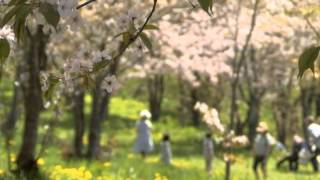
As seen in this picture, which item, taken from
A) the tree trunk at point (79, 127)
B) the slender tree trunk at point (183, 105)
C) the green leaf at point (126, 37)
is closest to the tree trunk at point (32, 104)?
the green leaf at point (126, 37)

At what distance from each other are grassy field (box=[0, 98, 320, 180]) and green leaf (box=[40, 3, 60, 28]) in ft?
13.5

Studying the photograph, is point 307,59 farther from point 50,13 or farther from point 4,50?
point 4,50

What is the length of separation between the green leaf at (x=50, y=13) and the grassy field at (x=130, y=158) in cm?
411

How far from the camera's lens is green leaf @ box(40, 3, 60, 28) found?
2092 millimetres

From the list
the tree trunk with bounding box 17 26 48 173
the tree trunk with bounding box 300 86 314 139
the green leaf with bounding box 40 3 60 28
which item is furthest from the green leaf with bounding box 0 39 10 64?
the tree trunk with bounding box 300 86 314 139

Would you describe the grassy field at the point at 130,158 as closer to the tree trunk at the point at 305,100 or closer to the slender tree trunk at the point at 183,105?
the slender tree trunk at the point at 183,105

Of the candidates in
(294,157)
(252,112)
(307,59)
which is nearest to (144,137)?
(294,157)

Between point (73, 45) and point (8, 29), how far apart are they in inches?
766

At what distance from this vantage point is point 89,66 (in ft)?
9.99

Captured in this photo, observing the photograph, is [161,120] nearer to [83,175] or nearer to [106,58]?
[83,175]

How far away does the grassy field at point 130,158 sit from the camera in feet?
30.7

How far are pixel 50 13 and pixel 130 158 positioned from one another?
12738 mm

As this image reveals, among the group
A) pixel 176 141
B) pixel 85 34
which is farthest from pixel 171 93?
pixel 85 34

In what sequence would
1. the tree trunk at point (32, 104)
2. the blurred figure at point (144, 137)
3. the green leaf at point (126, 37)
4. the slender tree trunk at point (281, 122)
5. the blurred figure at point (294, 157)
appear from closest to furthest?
the green leaf at point (126, 37), the tree trunk at point (32, 104), the blurred figure at point (144, 137), the blurred figure at point (294, 157), the slender tree trunk at point (281, 122)
